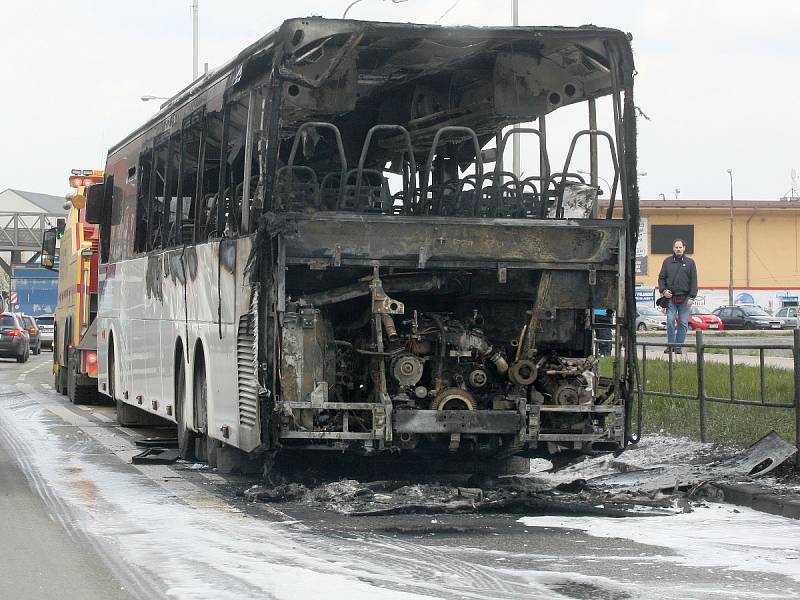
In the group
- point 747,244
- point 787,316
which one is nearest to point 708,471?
point 787,316

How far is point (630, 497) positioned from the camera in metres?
11.3

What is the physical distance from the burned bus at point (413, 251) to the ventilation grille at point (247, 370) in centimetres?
3

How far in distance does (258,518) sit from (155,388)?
598 cm

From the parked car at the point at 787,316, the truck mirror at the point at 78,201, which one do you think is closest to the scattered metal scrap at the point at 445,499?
the truck mirror at the point at 78,201

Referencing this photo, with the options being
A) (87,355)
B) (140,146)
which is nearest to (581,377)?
(140,146)

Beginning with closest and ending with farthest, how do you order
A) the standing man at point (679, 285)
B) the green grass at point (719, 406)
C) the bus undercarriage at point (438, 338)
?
the bus undercarriage at point (438, 338), the green grass at point (719, 406), the standing man at point (679, 285)

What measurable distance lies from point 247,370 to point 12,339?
36.1 metres

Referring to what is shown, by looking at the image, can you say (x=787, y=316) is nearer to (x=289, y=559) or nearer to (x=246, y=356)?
(x=246, y=356)

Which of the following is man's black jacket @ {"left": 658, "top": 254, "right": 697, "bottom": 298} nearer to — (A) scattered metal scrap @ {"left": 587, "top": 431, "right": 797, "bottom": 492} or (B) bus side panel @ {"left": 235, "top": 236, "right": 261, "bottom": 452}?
(A) scattered metal scrap @ {"left": 587, "top": 431, "right": 797, "bottom": 492}

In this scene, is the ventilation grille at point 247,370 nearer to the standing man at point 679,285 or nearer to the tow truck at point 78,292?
the standing man at point 679,285

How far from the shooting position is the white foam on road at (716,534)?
8.53 m

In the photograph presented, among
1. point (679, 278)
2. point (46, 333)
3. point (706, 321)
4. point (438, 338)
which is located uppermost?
point (679, 278)

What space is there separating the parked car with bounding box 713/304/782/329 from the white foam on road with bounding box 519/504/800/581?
6499 centimetres

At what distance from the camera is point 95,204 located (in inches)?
768
